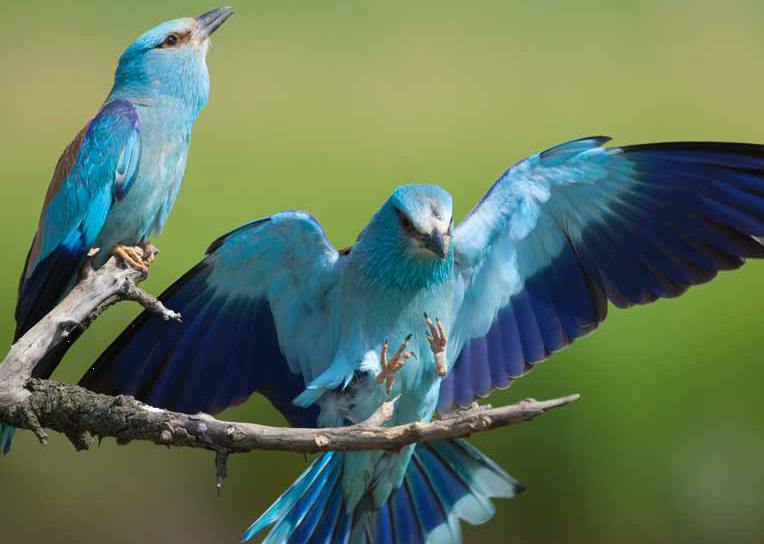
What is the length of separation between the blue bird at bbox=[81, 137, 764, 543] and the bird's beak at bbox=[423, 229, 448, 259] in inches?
3.6

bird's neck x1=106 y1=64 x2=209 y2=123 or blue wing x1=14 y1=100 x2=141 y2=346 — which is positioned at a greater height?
bird's neck x1=106 y1=64 x2=209 y2=123

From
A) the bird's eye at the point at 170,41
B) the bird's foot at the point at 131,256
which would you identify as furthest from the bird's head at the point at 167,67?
the bird's foot at the point at 131,256

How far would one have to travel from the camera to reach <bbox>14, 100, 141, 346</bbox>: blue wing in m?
2.34

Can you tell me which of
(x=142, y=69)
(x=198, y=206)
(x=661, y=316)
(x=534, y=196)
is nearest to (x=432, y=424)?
(x=534, y=196)

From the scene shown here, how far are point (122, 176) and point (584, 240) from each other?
37.4 inches

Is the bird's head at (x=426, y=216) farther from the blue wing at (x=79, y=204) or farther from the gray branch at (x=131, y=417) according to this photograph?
the blue wing at (x=79, y=204)

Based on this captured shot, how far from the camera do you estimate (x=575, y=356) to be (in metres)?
4.62

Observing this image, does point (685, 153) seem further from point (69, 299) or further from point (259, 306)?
point (69, 299)

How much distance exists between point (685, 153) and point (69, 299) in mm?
1237

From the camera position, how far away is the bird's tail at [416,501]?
236 cm

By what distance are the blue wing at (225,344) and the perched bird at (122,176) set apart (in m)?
0.13

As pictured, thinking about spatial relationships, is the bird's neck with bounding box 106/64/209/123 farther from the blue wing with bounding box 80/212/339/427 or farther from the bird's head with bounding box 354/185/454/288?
the bird's head with bounding box 354/185/454/288

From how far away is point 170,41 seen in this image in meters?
2.62

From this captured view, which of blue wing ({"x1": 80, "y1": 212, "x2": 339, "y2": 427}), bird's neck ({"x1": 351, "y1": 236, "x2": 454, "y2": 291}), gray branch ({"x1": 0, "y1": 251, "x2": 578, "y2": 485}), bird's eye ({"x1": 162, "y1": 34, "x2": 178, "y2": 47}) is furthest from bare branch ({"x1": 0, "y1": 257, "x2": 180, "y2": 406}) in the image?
bird's eye ({"x1": 162, "y1": 34, "x2": 178, "y2": 47})
